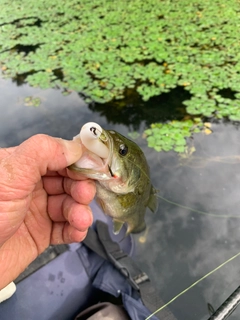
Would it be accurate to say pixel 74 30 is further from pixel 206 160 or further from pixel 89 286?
pixel 89 286

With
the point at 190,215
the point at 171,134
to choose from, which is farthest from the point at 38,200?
the point at 171,134

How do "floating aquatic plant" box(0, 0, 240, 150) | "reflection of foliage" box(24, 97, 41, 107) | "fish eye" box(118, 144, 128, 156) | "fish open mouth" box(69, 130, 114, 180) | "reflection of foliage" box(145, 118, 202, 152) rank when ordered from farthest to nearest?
"reflection of foliage" box(24, 97, 41, 107)
"floating aquatic plant" box(0, 0, 240, 150)
"reflection of foliage" box(145, 118, 202, 152)
"fish eye" box(118, 144, 128, 156)
"fish open mouth" box(69, 130, 114, 180)

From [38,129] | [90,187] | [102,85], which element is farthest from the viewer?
[102,85]

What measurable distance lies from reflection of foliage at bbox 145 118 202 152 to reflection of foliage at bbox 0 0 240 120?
0.28 m

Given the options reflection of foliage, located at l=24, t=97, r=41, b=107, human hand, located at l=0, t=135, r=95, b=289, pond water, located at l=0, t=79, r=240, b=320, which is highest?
human hand, located at l=0, t=135, r=95, b=289

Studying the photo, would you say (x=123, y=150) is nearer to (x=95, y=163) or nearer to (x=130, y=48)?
(x=95, y=163)

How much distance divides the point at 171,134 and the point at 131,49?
2.14m

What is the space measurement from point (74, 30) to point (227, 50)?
290 cm

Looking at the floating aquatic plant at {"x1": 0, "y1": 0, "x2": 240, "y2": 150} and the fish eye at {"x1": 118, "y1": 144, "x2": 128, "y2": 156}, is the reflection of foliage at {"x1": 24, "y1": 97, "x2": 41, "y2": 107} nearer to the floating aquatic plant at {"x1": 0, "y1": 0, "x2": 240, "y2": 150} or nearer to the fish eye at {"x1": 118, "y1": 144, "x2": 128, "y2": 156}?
the floating aquatic plant at {"x1": 0, "y1": 0, "x2": 240, "y2": 150}

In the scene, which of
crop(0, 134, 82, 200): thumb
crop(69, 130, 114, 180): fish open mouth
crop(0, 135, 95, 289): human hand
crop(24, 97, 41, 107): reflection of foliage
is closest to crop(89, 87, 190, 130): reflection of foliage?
crop(24, 97, 41, 107): reflection of foliage

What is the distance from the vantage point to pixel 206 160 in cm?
387

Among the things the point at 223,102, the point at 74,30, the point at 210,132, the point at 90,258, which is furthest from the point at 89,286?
the point at 74,30

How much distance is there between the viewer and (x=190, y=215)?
343 cm

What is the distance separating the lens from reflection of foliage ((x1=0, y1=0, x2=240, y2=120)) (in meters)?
4.75
